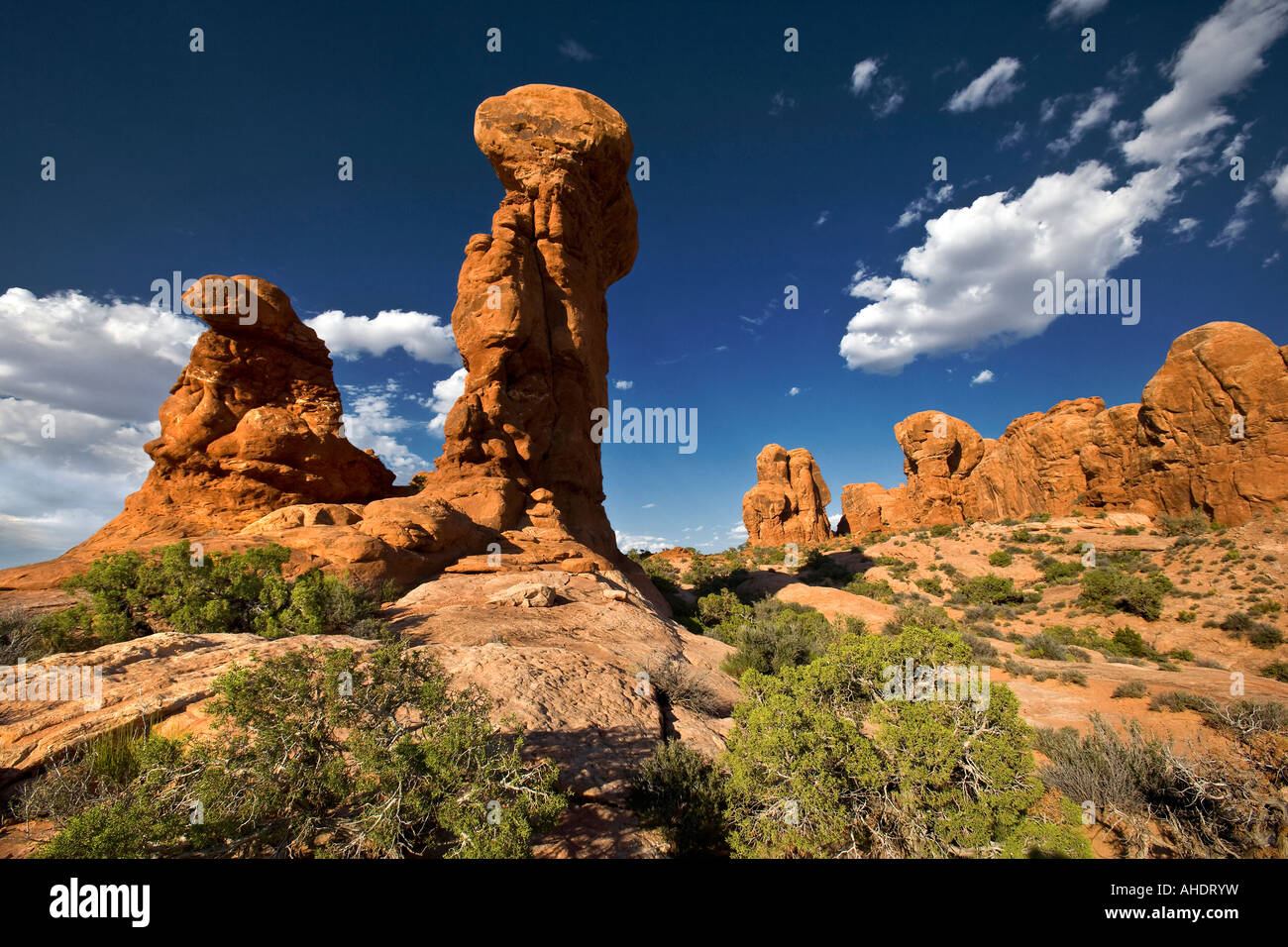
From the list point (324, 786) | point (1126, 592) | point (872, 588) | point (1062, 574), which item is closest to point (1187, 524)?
point (1062, 574)

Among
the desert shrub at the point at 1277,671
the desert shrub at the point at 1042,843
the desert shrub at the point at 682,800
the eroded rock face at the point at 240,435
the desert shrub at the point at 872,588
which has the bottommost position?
the desert shrub at the point at 872,588

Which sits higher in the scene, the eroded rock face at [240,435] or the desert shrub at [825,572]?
the eroded rock face at [240,435]

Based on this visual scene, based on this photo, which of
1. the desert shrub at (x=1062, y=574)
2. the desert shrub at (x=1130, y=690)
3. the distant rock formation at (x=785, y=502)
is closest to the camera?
the desert shrub at (x=1130, y=690)

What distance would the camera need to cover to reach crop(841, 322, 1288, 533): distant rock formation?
23312 mm

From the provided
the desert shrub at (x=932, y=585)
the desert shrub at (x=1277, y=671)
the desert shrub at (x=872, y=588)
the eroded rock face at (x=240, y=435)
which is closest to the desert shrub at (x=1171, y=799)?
the desert shrub at (x=1277, y=671)

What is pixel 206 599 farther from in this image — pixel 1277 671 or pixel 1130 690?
pixel 1277 671

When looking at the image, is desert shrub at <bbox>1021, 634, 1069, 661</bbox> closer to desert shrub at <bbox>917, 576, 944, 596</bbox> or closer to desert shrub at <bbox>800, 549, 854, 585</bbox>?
desert shrub at <bbox>917, 576, 944, 596</bbox>

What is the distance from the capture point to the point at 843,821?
11.0 ft

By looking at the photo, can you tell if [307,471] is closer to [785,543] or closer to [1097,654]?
[1097,654]

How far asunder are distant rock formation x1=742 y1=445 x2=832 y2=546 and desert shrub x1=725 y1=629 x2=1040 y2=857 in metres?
52.0

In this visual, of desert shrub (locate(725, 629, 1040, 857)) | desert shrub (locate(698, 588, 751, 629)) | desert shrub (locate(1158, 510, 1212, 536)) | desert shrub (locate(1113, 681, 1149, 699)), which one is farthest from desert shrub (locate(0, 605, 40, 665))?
desert shrub (locate(1158, 510, 1212, 536))

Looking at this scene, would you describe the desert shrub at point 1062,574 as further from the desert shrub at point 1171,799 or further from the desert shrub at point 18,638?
the desert shrub at point 18,638

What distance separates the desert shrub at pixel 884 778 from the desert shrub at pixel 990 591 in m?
26.2

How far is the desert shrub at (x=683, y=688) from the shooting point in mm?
7086
